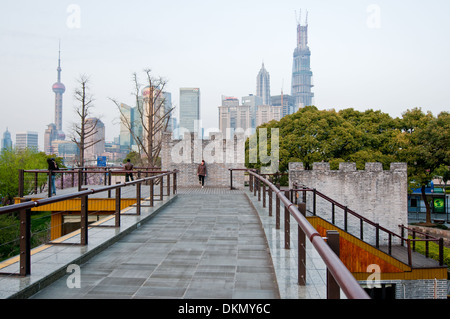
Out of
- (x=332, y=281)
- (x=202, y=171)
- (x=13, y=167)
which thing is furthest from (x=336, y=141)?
(x=13, y=167)

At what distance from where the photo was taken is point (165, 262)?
4590mm

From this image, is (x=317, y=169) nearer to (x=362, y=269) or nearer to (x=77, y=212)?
(x=362, y=269)

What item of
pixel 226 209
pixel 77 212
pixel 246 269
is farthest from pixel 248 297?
pixel 77 212

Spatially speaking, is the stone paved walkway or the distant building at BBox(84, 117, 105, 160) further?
the distant building at BBox(84, 117, 105, 160)

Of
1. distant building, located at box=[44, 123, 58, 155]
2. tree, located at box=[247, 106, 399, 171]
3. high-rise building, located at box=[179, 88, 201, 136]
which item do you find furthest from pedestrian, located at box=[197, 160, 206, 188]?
distant building, located at box=[44, 123, 58, 155]

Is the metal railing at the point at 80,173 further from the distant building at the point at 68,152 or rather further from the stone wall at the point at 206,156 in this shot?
the distant building at the point at 68,152

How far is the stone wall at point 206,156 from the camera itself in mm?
18047

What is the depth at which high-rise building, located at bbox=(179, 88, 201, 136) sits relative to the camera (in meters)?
110

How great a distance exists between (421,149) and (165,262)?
2654 cm

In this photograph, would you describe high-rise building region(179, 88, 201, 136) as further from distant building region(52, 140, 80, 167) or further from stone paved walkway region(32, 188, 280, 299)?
stone paved walkway region(32, 188, 280, 299)

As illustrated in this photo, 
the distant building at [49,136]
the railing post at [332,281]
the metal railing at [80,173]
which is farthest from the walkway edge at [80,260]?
the distant building at [49,136]

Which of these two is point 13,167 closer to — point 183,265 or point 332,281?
point 183,265
